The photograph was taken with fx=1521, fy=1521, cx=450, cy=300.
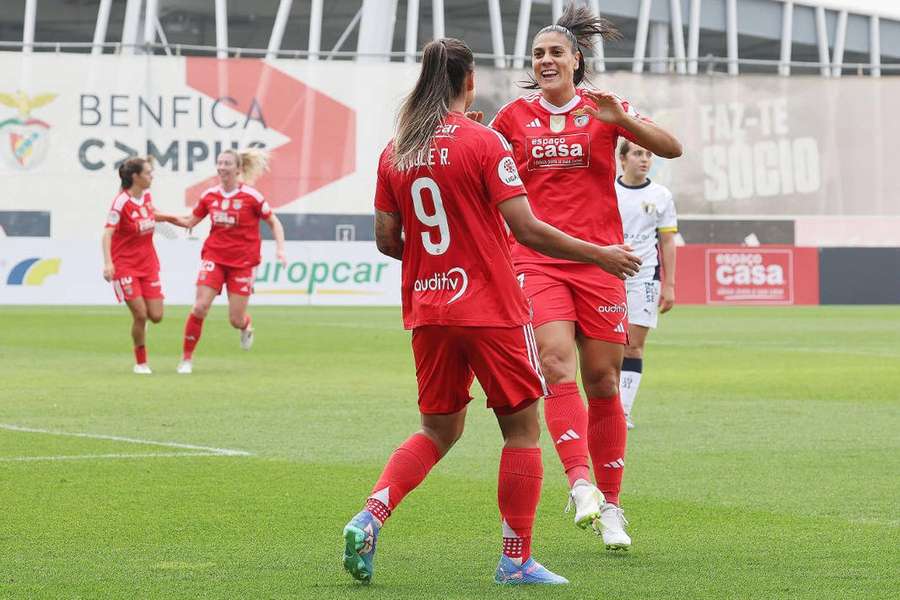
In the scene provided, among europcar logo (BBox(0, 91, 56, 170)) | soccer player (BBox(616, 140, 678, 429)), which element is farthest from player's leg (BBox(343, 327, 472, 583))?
europcar logo (BBox(0, 91, 56, 170))

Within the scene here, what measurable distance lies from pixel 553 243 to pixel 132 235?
37.8 ft

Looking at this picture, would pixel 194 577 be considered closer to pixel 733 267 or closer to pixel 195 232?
pixel 733 267

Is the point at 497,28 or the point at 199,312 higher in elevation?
the point at 497,28

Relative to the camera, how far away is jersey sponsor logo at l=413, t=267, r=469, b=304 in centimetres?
545

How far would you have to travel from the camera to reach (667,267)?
10734 millimetres

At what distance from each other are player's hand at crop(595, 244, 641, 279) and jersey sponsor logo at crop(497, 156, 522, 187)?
430mm

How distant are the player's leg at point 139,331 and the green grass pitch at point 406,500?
12.2 inches

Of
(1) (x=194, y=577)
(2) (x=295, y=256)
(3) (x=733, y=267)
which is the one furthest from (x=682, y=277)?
(1) (x=194, y=577)

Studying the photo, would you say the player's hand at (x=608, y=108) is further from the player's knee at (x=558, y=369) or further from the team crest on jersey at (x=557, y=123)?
the player's knee at (x=558, y=369)

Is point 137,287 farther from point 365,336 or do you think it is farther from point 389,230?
point 389,230

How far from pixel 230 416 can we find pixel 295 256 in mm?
22343

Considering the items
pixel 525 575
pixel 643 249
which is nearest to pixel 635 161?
pixel 643 249

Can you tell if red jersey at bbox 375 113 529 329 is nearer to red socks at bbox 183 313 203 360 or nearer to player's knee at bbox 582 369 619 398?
player's knee at bbox 582 369 619 398

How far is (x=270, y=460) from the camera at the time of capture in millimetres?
9078
